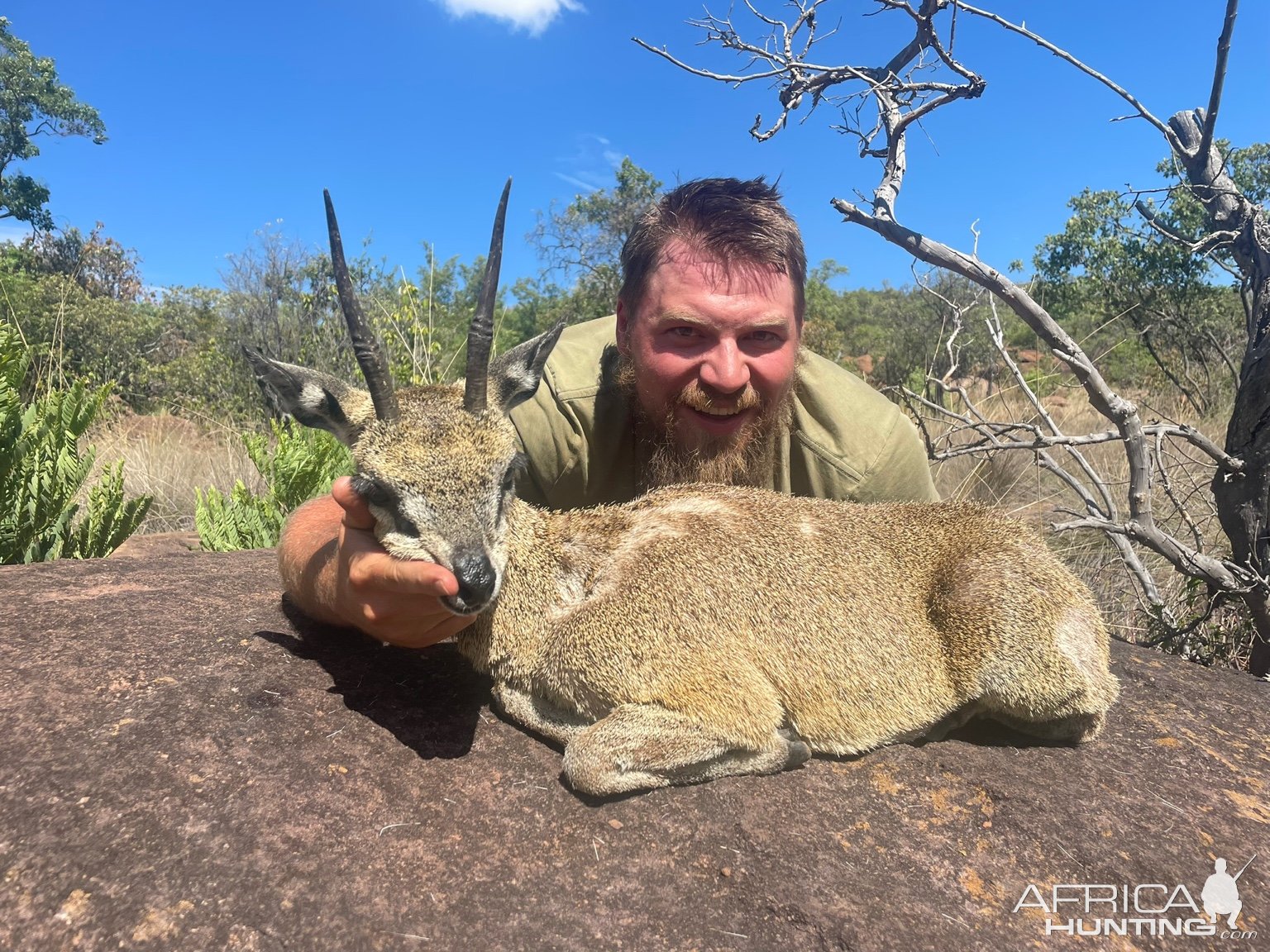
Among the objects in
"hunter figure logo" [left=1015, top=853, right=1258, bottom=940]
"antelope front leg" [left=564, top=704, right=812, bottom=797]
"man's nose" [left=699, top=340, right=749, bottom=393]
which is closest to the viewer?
"hunter figure logo" [left=1015, top=853, right=1258, bottom=940]

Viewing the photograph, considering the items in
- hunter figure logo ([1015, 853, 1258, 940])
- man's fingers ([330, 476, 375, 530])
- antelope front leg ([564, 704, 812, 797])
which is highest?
man's fingers ([330, 476, 375, 530])

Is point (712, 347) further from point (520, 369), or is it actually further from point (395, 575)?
point (395, 575)

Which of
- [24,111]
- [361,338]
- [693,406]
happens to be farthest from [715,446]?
[24,111]

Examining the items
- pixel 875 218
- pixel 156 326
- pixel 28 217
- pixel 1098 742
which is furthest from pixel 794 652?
pixel 28 217

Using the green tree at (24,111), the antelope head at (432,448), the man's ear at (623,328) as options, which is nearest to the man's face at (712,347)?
the man's ear at (623,328)

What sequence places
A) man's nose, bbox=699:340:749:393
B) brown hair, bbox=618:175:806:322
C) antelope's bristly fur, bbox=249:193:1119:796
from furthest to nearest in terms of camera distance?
brown hair, bbox=618:175:806:322 < man's nose, bbox=699:340:749:393 < antelope's bristly fur, bbox=249:193:1119:796

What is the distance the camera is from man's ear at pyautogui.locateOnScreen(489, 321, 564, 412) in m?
3.75

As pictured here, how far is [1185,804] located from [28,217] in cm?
4685

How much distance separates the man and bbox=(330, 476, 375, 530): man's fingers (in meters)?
0.01

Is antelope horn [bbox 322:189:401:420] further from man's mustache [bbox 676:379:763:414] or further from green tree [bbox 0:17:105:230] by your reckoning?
green tree [bbox 0:17:105:230]

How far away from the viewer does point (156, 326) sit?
26.2 m

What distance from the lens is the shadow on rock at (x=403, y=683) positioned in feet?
11.1

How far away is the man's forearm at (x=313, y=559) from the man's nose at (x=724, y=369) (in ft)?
7.62

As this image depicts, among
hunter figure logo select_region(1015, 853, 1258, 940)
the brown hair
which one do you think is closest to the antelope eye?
the brown hair
